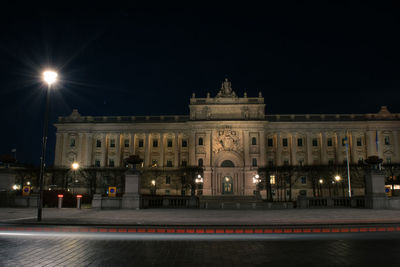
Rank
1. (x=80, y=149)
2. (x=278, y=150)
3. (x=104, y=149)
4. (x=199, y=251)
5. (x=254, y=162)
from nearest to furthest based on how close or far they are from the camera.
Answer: (x=199, y=251) → (x=254, y=162) → (x=278, y=150) → (x=80, y=149) → (x=104, y=149)

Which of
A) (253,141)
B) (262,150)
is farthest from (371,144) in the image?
(253,141)

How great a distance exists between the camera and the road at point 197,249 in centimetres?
877

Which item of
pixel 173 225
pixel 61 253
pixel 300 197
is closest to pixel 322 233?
pixel 173 225

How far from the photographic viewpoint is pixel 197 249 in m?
10.6

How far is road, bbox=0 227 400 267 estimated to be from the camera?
28.8ft

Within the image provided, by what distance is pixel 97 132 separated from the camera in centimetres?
7912

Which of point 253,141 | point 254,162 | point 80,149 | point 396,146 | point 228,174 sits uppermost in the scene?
point 253,141

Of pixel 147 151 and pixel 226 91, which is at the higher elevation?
pixel 226 91

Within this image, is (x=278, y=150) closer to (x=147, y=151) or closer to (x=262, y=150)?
(x=262, y=150)

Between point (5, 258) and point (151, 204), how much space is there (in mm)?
26823

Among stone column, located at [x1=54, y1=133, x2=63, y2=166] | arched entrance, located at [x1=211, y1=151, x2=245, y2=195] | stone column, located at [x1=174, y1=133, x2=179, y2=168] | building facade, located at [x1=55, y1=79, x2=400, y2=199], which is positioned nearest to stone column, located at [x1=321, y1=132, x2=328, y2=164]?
building facade, located at [x1=55, y1=79, x2=400, y2=199]

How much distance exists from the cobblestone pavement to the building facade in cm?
5645

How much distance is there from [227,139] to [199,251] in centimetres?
6145

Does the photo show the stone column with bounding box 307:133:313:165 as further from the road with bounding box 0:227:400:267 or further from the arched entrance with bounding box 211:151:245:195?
the road with bounding box 0:227:400:267
